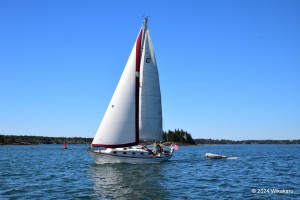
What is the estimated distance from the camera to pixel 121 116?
44875mm

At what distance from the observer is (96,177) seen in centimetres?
3306

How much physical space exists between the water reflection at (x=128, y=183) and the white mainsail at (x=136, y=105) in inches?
189

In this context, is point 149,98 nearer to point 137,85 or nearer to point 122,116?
point 137,85

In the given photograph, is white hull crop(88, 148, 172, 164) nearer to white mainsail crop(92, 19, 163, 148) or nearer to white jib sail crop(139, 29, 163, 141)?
white mainsail crop(92, 19, 163, 148)

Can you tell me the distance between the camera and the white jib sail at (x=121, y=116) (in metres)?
44.1

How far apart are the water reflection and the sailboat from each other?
391cm

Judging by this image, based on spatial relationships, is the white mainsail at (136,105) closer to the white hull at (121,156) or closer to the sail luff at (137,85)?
the sail luff at (137,85)

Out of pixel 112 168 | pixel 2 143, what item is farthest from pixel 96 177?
pixel 2 143

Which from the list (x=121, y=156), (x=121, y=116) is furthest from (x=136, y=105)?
(x=121, y=156)

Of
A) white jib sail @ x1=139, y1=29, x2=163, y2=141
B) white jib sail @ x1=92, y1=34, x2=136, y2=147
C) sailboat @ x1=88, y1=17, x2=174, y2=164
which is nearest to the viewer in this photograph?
white jib sail @ x1=92, y1=34, x2=136, y2=147

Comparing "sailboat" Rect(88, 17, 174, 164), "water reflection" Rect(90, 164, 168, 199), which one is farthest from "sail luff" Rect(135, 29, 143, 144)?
"water reflection" Rect(90, 164, 168, 199)

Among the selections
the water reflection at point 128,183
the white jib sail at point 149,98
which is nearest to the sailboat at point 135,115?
the white jib sail at point 149,98

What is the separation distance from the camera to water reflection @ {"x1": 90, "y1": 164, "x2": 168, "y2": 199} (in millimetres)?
24406

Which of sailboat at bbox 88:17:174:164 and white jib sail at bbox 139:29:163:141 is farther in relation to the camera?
white jib sail at bbox 139:29:163:141
